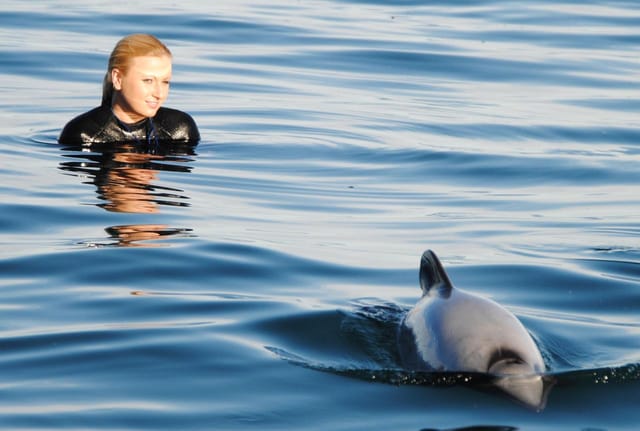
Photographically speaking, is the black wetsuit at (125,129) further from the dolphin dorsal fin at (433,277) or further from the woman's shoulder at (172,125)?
the dolphin dorsal fin at (433,277)

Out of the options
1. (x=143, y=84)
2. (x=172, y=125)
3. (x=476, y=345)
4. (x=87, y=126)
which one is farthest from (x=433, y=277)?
(x=172, y=125)

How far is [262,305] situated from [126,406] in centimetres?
172

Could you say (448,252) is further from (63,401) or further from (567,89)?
(567,89)

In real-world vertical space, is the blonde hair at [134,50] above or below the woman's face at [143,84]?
above

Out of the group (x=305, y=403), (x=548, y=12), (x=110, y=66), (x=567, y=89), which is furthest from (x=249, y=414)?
(x=548, y=12)

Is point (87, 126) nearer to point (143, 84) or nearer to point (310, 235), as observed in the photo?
point (143, 84)

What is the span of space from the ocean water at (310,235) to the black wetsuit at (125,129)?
7.1 inches

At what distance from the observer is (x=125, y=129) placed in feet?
39.3

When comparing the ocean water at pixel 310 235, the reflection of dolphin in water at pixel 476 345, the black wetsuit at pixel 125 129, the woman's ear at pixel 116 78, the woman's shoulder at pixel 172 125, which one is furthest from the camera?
the woman's shoulder at pixel 172 125

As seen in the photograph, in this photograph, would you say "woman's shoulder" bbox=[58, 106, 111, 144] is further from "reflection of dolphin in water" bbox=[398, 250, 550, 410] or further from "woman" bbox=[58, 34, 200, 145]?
"reflection of dolphin in water" bbox=[398, 250, 550, 410]

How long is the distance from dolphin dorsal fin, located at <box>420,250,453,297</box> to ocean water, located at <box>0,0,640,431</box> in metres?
0.36

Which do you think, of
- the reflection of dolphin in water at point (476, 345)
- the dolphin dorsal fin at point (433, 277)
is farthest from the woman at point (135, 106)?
the reflection of dolphin in water at point (476, 345)

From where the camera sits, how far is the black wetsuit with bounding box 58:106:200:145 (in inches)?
466

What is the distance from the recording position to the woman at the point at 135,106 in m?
11.6
